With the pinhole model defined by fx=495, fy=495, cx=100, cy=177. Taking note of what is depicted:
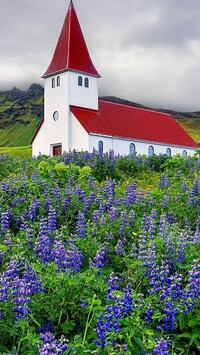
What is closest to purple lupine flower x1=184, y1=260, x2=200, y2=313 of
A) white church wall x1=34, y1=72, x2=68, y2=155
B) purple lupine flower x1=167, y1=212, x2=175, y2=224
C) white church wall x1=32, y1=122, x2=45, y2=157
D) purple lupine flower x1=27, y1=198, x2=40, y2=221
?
purple lupine flower x1=167, y1=212, x2=175, y2=224

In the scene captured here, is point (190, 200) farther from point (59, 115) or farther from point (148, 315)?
point (59, 115)

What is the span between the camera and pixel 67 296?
12.2 ft

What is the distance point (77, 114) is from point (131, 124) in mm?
7517

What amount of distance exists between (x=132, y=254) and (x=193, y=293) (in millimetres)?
1044

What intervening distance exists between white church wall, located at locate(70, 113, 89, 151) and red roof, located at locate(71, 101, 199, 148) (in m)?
0.45

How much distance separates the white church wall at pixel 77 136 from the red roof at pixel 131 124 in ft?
1.47

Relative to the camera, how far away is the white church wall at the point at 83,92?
144 ft

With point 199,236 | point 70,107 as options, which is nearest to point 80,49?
point 70,107

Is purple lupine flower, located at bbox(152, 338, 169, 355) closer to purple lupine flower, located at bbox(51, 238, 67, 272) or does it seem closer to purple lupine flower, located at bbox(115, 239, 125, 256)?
purple lupine flower, located at bbox(51, 238, 67, 272)

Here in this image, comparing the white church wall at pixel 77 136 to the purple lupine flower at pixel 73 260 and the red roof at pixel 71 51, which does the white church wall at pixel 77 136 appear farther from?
the purple lupine flower at pixel 73 260

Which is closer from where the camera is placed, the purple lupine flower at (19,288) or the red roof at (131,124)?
the purple lupine flower at (19,288)

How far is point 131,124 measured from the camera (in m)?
48.6

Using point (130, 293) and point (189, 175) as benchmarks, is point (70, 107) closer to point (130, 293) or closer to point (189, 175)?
point (189, 175)

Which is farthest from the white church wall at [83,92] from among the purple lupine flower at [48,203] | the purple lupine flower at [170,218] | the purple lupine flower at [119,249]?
the purple lupine flower at [119,249]
